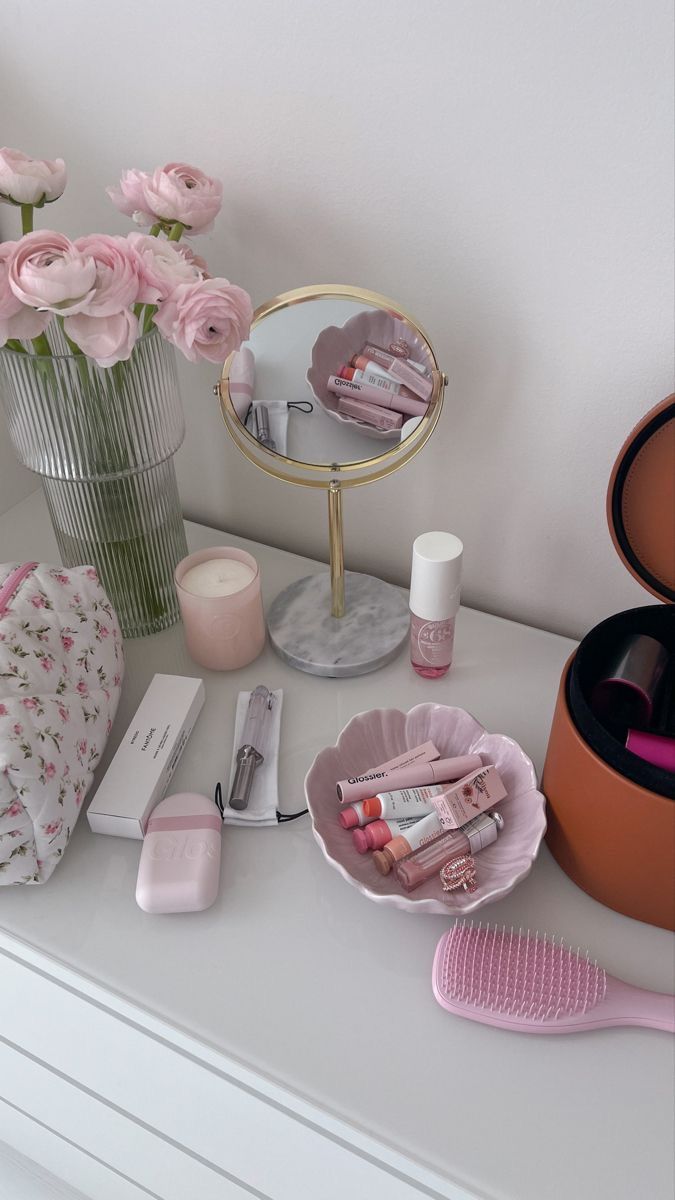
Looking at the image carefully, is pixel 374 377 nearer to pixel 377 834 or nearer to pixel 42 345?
pixel 42 345

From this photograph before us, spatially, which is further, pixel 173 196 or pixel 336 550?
pixel 336 550

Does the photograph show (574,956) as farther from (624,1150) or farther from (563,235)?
(563,235)

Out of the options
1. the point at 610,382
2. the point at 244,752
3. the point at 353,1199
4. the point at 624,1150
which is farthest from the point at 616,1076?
the point at 610,382

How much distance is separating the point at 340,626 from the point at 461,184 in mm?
403

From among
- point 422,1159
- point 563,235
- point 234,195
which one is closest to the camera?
point 422,1159

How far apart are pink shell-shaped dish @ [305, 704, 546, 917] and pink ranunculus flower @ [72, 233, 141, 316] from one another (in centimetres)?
37

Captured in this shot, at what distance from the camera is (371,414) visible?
0.78 meters

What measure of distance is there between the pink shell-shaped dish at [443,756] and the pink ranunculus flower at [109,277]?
0.37 metres

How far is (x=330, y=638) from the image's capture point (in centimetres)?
88

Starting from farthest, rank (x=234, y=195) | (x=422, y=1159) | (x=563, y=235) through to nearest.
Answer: (x=234, y=195) → (x=563, y=235) → (x=422, y=1159)

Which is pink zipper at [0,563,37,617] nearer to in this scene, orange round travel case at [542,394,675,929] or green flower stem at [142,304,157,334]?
green flower stem at [142,304,157,334]

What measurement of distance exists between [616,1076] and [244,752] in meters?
0.36

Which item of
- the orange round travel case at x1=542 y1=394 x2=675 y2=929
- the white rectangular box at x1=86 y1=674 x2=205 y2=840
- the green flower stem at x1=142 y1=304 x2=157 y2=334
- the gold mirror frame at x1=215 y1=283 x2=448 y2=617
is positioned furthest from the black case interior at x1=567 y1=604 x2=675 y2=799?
the green flower stem at x1=142 y1=304 x2=157 y2=334

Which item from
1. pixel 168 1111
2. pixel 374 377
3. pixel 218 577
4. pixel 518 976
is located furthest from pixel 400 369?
pixel 168 1111
